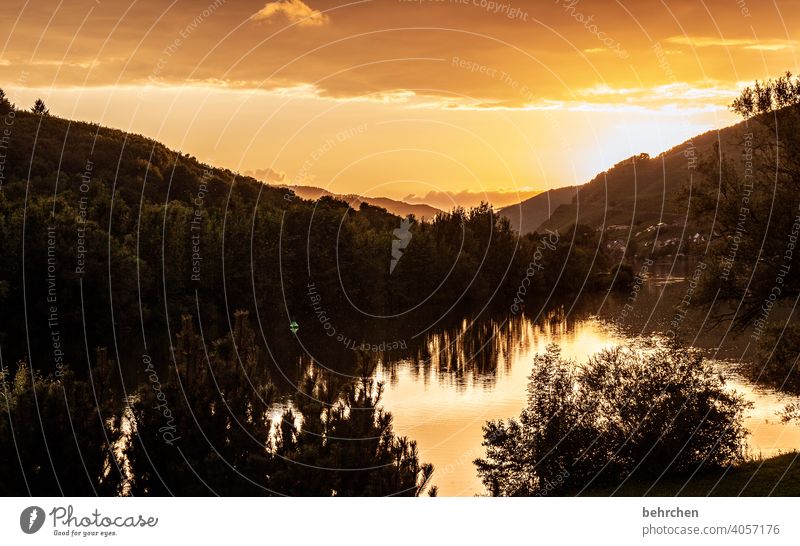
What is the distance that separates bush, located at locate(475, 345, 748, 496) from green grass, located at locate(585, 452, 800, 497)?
1.15 m

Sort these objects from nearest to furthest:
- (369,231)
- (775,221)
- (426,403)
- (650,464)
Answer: (775,221) < (650,464) < (426,403) < (369,231)

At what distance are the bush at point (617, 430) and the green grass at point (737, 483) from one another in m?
1.15

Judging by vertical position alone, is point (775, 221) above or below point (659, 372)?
above

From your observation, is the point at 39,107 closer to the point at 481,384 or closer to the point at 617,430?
the point at 481,384

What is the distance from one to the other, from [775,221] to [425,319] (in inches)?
2291

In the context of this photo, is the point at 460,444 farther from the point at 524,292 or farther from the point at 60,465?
the point at 524,292

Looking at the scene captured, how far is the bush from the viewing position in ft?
97.3

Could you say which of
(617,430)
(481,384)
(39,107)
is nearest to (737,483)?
(617,430)

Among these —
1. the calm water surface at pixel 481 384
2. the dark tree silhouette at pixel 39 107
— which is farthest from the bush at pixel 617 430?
the dark tree silhouette at pixel 39 107

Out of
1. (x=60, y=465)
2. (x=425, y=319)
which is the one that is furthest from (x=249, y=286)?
(x=60, y=465)

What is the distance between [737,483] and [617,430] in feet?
20.4

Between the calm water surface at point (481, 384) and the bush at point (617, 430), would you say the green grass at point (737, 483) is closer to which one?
the bush at point (617, 430)

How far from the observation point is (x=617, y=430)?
30984 millimetres

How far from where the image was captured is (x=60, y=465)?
877 inches
